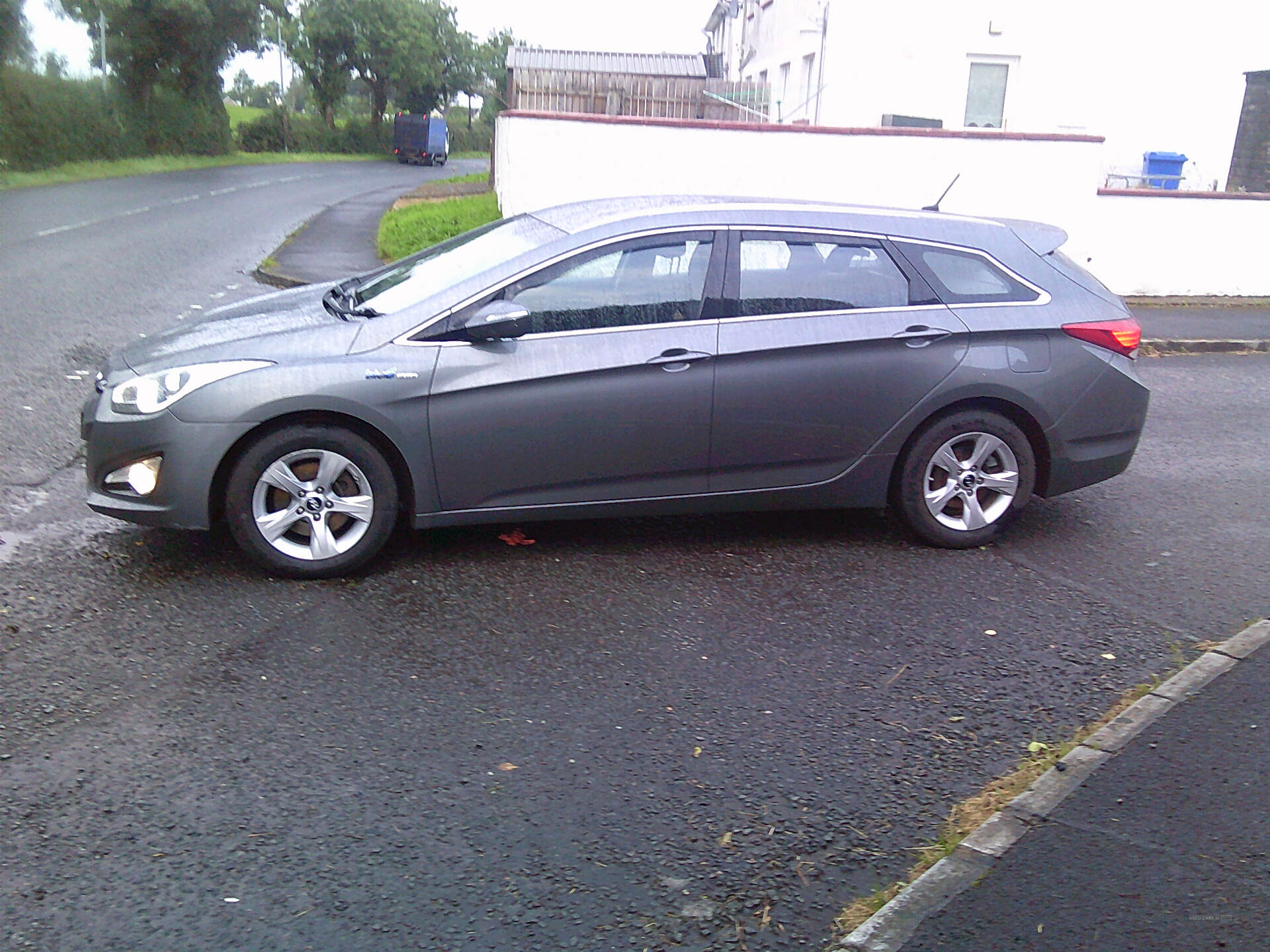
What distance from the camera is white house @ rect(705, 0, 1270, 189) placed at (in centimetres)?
1827

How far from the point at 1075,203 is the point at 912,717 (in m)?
12.7

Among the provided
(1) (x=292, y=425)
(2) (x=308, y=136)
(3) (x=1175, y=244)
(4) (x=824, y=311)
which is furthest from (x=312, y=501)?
(2) (x=308, y=136)

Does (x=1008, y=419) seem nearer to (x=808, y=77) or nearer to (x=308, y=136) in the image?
(x=808, y=77)

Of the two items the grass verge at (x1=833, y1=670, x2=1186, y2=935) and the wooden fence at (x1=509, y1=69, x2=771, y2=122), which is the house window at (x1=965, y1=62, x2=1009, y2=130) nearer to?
the wooden fence at (x1=509, y1=69, x2=771, y2=122)

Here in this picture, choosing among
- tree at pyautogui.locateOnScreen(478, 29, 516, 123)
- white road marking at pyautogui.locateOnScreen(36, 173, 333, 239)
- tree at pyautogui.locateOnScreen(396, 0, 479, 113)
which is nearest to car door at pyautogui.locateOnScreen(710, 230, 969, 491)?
white road marking at pyautogui.locateOnScreen(36, 173, 333, 239)

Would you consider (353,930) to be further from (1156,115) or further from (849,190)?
(1156,115)

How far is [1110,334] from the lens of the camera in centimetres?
609

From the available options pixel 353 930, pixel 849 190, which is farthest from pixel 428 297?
pixel 849 190

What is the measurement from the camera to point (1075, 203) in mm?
15414

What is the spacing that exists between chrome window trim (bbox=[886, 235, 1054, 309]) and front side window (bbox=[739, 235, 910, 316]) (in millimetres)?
158

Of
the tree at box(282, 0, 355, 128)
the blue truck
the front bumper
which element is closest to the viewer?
the front bumper

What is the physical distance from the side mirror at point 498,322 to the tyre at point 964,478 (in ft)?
6.48

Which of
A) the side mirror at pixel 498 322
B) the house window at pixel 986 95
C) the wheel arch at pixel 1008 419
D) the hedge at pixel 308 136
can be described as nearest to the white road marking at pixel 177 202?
the side mirror at pixel 498 322

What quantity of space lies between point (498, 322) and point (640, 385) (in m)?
0.68
